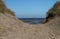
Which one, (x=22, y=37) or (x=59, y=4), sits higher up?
(x=59, y=4)

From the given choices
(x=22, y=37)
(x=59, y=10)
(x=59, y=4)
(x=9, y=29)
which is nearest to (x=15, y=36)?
(x=22, y=37)

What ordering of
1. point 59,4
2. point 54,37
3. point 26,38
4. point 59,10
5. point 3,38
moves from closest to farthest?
point 3,38, point 26,38, point 54,37, point 59,10, point 59,4

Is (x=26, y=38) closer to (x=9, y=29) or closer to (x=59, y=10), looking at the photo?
(x=9, y=29)

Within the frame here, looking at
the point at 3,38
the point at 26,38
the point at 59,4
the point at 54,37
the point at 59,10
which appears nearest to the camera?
the point at 3,38

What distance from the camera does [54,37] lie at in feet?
48.9

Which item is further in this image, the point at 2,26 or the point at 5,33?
the point at 2,26

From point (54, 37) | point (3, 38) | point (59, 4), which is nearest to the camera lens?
point (3, 38)

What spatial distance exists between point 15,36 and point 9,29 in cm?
154

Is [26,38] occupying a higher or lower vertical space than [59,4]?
lower

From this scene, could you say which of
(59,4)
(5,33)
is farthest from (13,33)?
Result: (59,4)

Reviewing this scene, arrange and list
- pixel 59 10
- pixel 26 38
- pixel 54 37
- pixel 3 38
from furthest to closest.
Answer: pixel 59 10 → pixel 54 37 → pixel 26 38 → pixel 3 38

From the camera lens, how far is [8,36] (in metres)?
13.5

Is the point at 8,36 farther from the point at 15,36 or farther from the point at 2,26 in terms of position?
the point at 2,26

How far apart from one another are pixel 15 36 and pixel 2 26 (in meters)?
1.85
